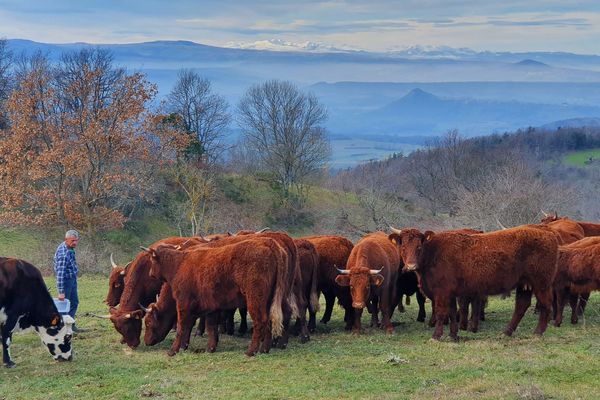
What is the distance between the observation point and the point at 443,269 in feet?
49.5

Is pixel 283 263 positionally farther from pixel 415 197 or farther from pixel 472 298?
pixel 415 197

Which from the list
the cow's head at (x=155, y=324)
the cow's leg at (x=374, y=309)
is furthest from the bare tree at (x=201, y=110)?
the cow's head at (x=155, y=324)

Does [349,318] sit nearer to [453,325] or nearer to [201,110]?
[453,325]

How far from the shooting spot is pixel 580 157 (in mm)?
106625

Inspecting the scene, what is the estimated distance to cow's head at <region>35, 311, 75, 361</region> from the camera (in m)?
14.0

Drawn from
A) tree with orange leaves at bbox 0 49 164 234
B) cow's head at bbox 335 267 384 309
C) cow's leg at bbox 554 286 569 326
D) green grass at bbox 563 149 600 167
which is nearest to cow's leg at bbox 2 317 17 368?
cow's head at bbox 335 267 384 309

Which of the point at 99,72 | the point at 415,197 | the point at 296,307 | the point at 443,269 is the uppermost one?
the point at 99,72

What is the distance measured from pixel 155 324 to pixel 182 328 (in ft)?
2.89

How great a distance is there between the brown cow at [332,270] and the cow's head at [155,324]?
3.42 m

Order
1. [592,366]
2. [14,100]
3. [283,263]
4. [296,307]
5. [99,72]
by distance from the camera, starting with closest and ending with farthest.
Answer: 1. [592,366]
2. [283,263]
3. [296,307]
4. [14,100]
5. [99,72]

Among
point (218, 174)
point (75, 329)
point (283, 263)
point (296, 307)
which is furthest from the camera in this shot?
point (218, 174)

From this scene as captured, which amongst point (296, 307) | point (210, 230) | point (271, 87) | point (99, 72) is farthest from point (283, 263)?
point (271, 87)

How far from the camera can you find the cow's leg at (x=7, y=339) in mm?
13586

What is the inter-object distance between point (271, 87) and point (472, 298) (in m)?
69.2
